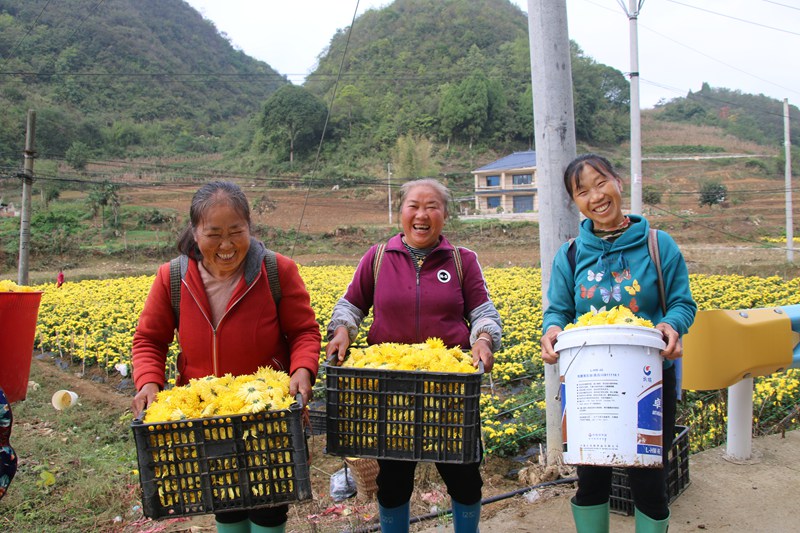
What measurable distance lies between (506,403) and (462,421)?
151 inches

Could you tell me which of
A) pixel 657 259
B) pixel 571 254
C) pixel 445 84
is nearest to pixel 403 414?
pixel 571 254

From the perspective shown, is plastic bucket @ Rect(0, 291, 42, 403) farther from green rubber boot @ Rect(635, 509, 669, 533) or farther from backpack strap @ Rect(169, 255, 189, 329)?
green rubber boot @ Rect(635, 509, 669, 533)

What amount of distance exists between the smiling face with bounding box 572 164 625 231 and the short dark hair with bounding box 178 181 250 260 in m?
1.21

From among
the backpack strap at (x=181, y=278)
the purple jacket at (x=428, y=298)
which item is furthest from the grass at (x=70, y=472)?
the purple jacket at (x=428, y=298)

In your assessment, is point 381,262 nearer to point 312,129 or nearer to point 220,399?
point 220,399

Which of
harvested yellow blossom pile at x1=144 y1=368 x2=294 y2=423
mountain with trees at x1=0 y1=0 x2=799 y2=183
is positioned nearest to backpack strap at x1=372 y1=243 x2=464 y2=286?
harvested yellow blossom pile at x1=144 y1=368 x2=294 y2=423

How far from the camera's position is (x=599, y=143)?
67625mm

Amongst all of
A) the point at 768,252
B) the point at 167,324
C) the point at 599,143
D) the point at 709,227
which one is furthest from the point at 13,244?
the point at 599,143

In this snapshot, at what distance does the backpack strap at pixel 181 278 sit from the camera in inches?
83.6

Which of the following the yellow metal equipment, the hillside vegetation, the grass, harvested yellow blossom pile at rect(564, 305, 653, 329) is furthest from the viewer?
the hillside vegetation

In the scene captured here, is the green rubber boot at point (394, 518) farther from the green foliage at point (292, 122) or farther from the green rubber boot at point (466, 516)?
the green foliage at point (292, 122)

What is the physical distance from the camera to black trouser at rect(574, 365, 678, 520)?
196 centimetres

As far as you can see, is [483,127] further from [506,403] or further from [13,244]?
[506,403]

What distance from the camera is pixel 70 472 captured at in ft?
13.6
